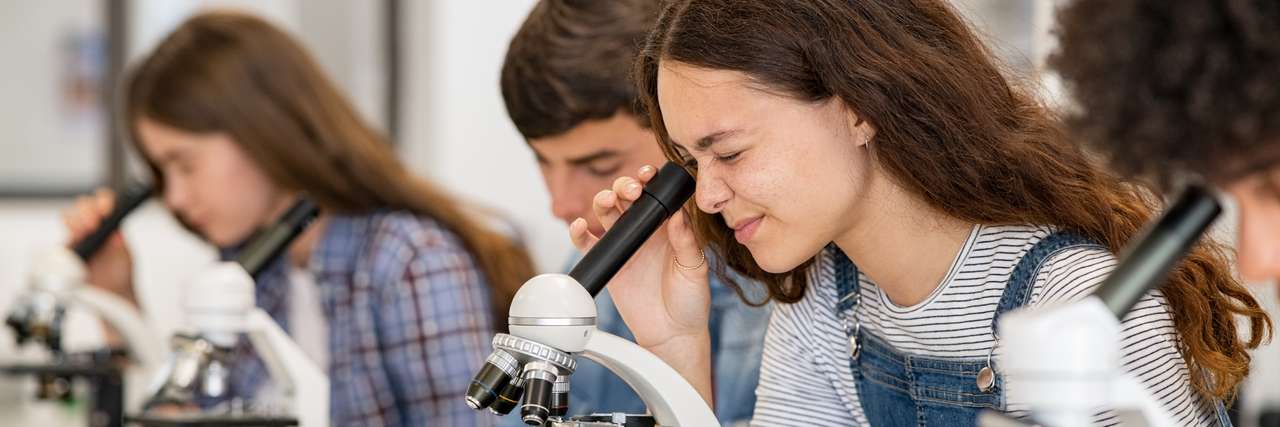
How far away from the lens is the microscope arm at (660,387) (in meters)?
1.17

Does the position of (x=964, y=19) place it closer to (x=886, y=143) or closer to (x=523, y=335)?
(x=886, y=143)

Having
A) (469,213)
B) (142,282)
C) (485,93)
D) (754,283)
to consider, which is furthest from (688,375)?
(142,282)

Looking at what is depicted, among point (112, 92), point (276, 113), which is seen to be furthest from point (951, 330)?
point (112, 92)

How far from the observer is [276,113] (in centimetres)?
229

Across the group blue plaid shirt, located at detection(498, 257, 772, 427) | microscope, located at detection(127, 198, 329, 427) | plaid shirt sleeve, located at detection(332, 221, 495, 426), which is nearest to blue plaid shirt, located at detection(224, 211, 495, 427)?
plaid shirt sleeve, located at detection(332, 221, 495, 426)

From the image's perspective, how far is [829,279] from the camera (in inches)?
56.9

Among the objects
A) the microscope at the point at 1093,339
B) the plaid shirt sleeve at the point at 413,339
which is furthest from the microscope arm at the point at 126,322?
the microscope at the point at 1093,339

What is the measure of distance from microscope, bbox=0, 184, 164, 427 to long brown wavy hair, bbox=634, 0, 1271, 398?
4.26ft

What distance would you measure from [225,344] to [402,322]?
0.53 m

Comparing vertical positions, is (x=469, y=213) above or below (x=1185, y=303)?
above

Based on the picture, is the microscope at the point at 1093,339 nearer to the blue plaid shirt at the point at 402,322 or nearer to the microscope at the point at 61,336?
the blue plaid shirt at the point at 402,322

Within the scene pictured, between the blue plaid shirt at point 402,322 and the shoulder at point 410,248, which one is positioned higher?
the shoulder at point 410,248

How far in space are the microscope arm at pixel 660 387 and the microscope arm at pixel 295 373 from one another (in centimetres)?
52

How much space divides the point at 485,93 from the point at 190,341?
104 centimetres
